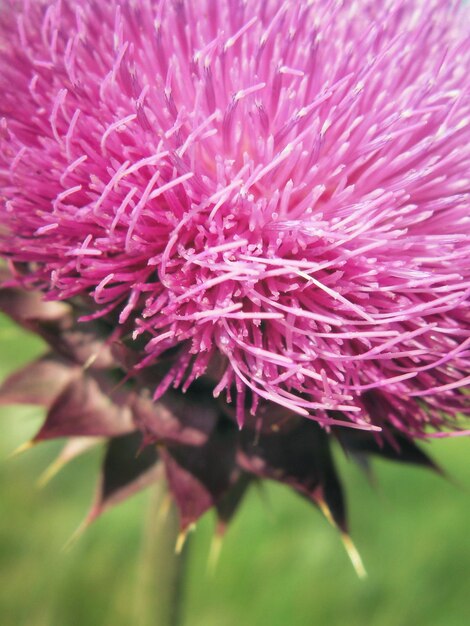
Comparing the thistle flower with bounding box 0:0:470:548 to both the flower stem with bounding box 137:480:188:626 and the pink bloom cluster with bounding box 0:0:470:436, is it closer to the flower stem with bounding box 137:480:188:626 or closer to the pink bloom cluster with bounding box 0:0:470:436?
the pink bloom cluster with bounding box 0:0:470:436

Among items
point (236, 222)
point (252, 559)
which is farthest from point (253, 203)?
point (252, 559)

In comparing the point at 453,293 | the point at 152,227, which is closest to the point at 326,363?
the point at 453,293

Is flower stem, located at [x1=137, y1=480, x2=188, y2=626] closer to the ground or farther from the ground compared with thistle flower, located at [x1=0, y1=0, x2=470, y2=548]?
closer to the ground

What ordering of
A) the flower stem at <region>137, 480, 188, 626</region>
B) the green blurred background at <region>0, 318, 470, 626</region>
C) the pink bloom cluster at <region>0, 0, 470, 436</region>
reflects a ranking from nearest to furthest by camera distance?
the pink bloom cluster at <region>0, 0, 470, 436</region>, the flower stem at <region>137, 480, 188, 626</region>, the green blurred background at <region>0, 318, 470, 626</region>

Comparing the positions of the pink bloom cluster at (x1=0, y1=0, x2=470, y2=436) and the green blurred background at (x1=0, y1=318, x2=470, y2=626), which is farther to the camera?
the green blurred background at (x1=0, y1=318, x2=470, y2=626)

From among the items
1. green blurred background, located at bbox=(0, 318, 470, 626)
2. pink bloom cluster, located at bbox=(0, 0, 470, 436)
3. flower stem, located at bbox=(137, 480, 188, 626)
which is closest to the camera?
pink bloom cluster, located at bbox=(0, 0, 470, 436)

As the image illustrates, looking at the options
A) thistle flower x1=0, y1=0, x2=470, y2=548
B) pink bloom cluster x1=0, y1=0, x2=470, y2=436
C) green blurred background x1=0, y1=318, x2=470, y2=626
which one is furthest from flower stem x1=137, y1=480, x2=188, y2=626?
green blurred background x1=0, y1=318, x2=470, y2=626

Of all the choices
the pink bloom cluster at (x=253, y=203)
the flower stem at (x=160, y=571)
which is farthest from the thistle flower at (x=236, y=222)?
the flower stem at (x=160, y=571)
